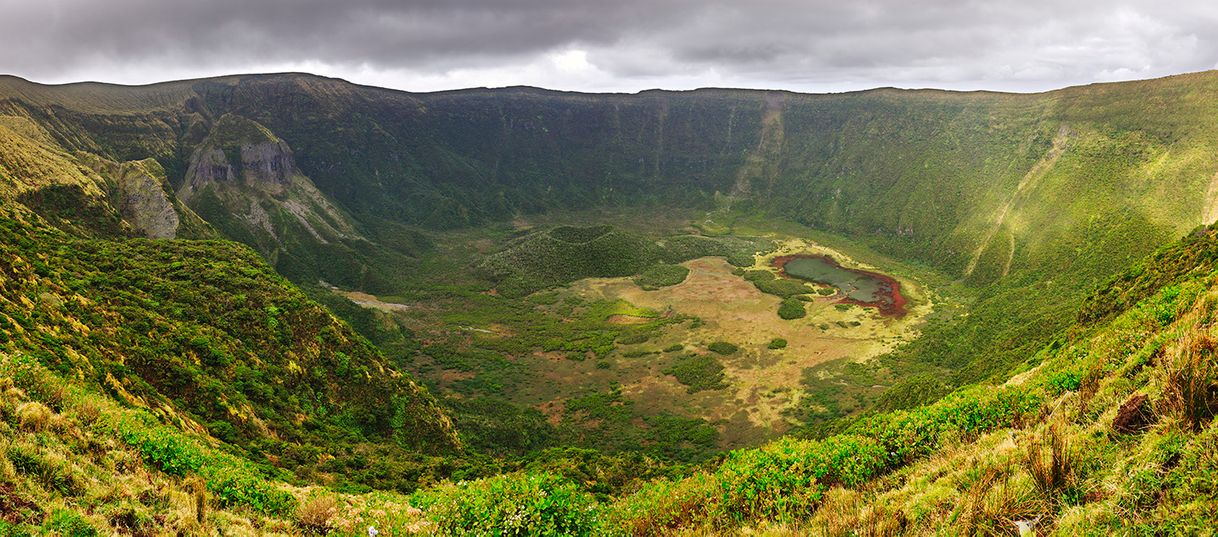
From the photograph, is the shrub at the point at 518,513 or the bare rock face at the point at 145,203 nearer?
the shrub at the point at 518,513

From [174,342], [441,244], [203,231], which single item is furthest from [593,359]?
[441,244]

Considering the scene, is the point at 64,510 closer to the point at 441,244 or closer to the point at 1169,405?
the point at 1169,405

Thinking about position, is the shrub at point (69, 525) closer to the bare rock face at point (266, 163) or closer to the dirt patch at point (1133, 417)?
the dirt patch at point (1133, 417)

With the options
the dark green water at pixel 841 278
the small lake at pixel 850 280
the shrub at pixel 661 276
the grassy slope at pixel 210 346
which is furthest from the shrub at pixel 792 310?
the grassy slope at pixel 210 346

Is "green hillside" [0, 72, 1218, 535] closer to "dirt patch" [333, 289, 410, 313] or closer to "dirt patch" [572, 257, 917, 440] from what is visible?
"dirt patch" [572, 257, 917, 440]

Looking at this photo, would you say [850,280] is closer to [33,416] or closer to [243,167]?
[33,416]

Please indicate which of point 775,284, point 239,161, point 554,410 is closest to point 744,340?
point 775,284

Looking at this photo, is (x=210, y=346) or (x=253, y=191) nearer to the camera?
(x=210, y=346)
